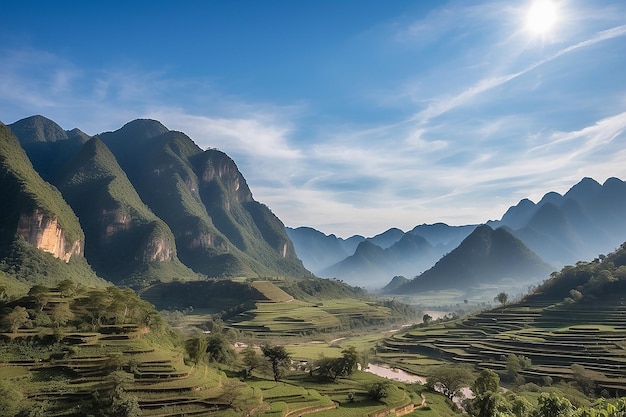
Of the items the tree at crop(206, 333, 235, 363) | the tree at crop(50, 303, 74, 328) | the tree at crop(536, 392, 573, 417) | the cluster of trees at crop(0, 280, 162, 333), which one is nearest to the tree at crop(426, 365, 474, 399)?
the tree at crop(206, 333, 235, 363)

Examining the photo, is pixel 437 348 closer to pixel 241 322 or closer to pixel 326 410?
pixel 326 410

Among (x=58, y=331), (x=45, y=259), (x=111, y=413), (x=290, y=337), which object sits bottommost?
(x=290, y=337)

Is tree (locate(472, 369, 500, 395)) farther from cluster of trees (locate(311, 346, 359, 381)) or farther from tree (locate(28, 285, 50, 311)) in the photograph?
tree (locate(28, 285, 50, 311))

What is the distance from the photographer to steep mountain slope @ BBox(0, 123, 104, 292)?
11169cm

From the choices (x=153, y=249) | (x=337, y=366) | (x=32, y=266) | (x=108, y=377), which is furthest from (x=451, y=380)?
(x=153, y=249)

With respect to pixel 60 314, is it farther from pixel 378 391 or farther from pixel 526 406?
pixel 526 406

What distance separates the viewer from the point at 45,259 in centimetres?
11794

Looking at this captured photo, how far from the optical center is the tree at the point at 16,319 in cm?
3881

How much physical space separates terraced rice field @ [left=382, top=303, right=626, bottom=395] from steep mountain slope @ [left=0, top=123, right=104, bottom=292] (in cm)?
9871

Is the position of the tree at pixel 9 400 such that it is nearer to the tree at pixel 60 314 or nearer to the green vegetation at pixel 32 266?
the tree at pixel 60 314

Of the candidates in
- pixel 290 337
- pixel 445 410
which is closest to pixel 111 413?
pixel 445 410

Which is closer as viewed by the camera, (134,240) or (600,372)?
(600,372)

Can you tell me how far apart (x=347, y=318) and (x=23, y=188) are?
112115mm

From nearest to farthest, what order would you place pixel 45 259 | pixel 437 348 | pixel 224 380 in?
pixel 224 380
pixel 437 348
pixel 45 259
